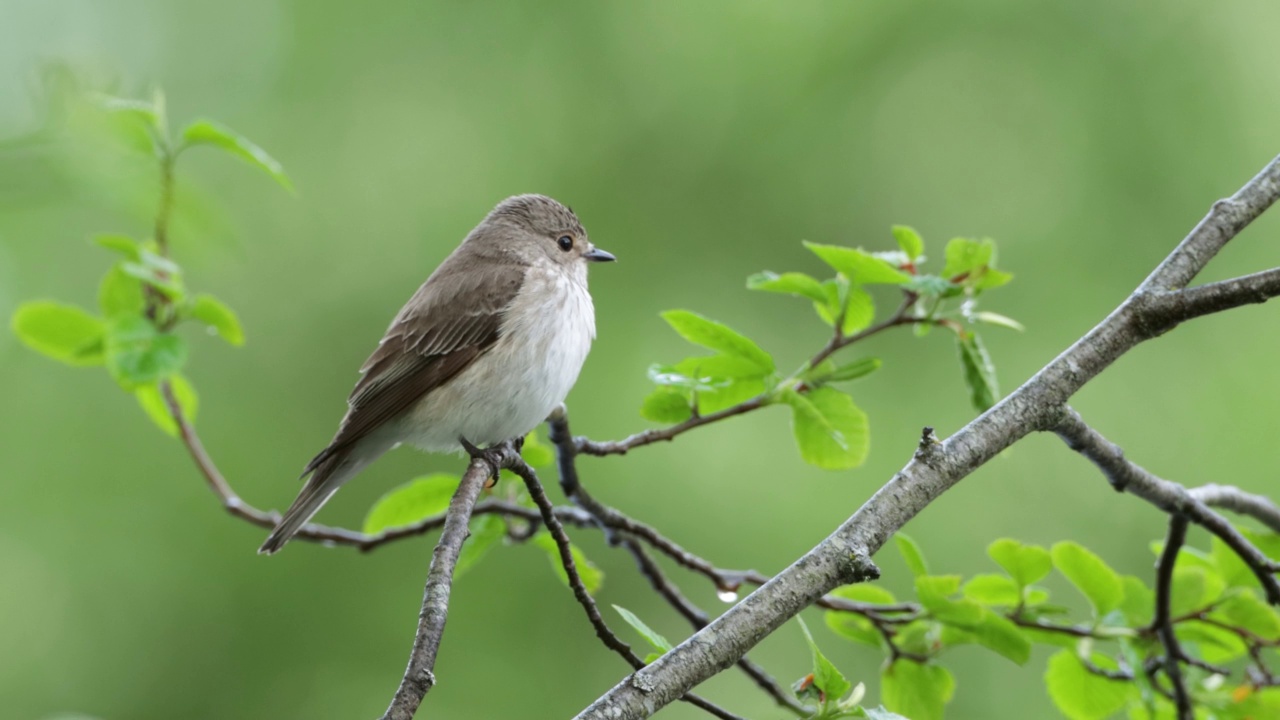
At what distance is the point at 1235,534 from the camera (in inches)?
90.3

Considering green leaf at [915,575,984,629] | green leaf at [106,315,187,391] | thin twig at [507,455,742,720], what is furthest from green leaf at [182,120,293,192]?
green leaf at [915,575,984,629]

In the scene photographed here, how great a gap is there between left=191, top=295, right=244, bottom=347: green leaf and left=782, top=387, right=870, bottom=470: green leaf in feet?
4.39

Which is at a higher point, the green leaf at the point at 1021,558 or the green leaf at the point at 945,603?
the green leaf at the point at 1021,558

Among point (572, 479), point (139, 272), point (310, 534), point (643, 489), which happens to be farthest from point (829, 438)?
point (643, 489)

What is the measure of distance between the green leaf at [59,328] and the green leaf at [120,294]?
0.28ft

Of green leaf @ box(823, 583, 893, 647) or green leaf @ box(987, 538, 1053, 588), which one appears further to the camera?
green leaf @ box(823, 583, 893, 647)

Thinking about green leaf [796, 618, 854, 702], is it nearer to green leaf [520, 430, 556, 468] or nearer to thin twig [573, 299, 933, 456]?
thin twig [573, 299, 933, 456]

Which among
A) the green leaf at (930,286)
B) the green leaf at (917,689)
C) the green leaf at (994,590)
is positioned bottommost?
the green leaf at (917,689)

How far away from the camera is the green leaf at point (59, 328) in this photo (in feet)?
8.76

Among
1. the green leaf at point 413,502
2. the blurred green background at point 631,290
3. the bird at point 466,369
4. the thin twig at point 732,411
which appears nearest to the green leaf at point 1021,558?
the thin twig at point 732,411

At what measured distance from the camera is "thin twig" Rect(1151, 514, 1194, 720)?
233cm

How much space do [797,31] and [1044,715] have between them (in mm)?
4383

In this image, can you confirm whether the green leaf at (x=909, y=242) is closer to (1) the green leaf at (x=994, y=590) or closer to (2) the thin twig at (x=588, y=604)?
(1) the green leaf at (x=994, y=590)

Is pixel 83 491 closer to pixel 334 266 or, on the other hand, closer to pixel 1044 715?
pixel 334 266
